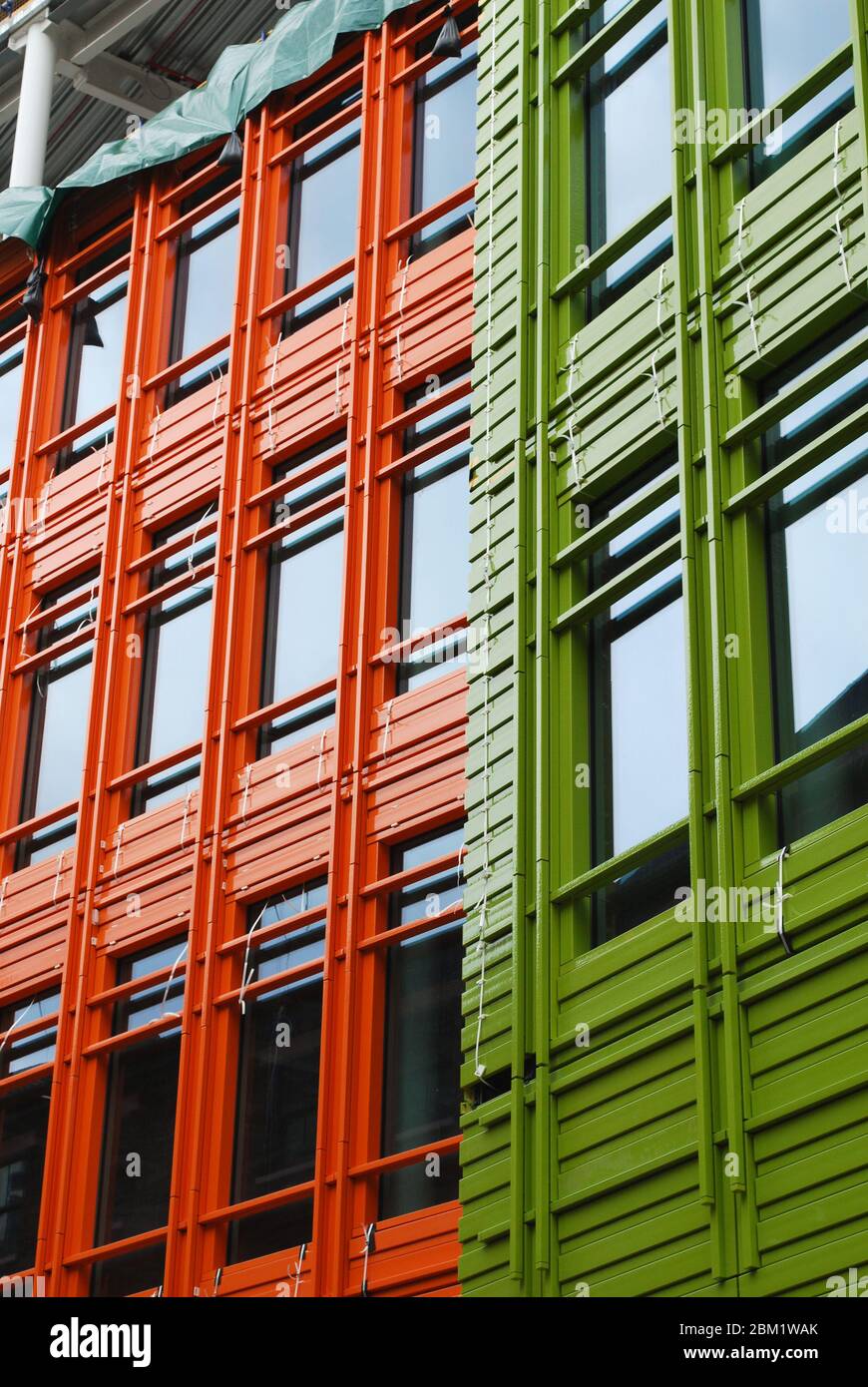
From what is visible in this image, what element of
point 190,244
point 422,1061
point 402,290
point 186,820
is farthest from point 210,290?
point 422,1061

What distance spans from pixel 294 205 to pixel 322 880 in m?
9.21

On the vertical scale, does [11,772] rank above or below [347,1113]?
above

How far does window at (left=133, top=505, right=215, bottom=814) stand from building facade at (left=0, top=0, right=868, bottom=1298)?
0.06 meters

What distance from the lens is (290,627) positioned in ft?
76.8

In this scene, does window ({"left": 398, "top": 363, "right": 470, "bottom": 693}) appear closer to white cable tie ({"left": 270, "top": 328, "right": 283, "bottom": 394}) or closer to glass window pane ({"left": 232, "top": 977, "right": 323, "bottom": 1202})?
white cable tie ({"left": 270, "top": 328, "right": 283, "bottom": 394})

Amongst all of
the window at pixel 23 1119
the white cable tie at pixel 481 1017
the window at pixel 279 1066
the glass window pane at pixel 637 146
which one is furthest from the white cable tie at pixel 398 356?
the window at pixel 23 1119

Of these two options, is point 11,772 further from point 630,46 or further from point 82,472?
point 630,46

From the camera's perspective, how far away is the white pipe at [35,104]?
2980 centimetres

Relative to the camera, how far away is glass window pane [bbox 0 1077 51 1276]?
2283 cm

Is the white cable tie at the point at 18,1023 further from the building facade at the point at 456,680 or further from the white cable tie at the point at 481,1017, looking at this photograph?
the white cable tie at the point at 481,1017

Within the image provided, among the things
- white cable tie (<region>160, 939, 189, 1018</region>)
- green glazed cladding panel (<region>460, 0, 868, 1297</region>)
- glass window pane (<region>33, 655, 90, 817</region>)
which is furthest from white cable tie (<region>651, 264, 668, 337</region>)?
glass window pane (<region>33, 655, 90, 817</region>)

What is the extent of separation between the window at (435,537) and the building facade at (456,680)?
57mm
